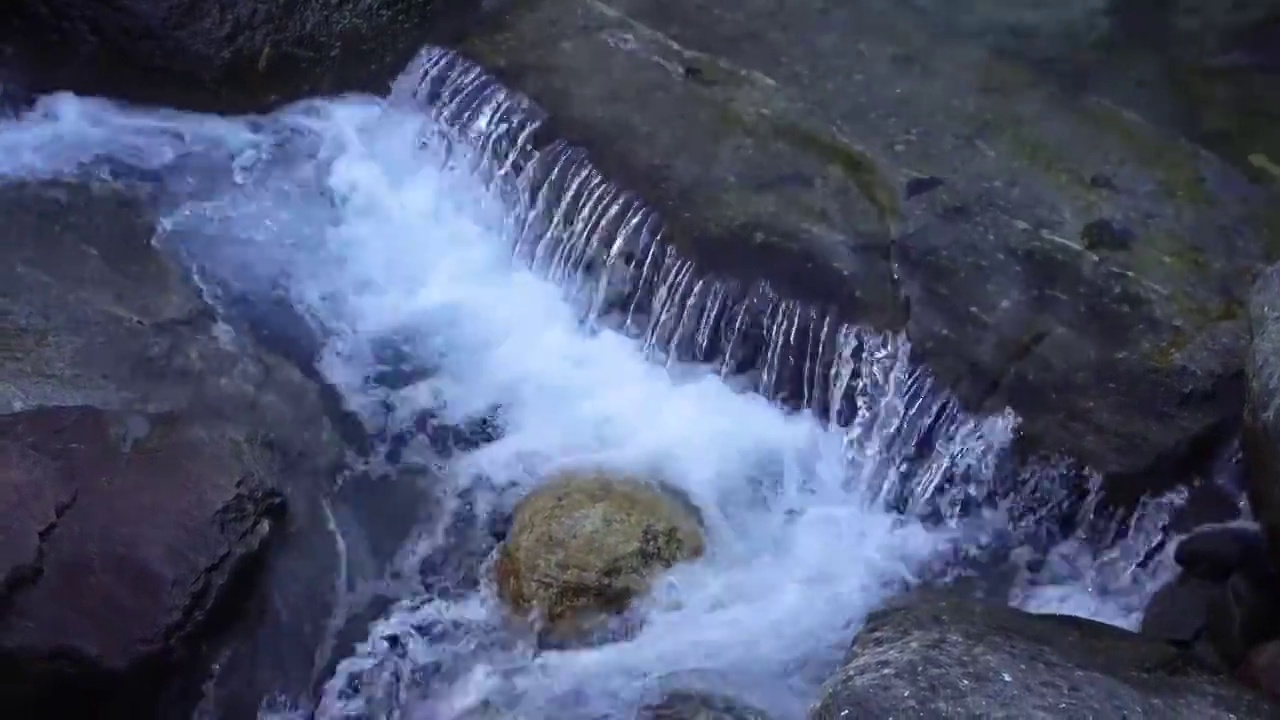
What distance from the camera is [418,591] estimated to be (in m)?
4.89

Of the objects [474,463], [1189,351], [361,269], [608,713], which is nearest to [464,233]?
[361,269]

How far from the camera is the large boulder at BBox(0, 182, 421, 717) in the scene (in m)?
4.06

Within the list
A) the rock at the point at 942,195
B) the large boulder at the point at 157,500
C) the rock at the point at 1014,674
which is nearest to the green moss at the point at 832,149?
the rock at the point at 942,195

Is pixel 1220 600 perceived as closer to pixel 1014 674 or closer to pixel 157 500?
pixel 1014 674

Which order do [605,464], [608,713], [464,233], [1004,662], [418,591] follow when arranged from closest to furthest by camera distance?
[1004,662]
[608,713]
[418,591]
[605,464]
[464,233]

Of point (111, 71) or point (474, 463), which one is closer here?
point (474, 463)

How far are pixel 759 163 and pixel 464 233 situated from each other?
1790 millimetres

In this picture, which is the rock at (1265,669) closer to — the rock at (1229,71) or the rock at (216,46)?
the rock at (1229,71)

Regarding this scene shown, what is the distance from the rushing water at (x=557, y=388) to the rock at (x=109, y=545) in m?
0.64

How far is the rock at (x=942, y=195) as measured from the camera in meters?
4.72

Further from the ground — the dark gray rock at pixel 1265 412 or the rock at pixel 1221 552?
the dark gray rock at pixel 1265 412

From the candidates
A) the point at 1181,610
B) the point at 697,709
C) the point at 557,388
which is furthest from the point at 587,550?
the point at 1181,610

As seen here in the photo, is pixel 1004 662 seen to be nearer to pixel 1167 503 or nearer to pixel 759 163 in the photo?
pixel 1167 503

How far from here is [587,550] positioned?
182 inches
